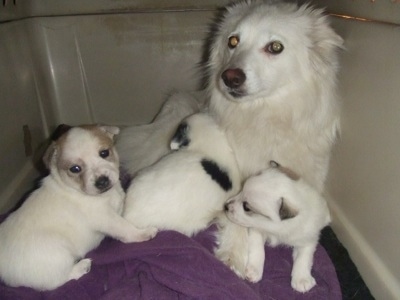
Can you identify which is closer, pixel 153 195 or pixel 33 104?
pixel 153 195

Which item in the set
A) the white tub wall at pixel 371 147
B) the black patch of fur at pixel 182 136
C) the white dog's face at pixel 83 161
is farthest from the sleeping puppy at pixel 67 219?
the white tub wall at pixel 371 147

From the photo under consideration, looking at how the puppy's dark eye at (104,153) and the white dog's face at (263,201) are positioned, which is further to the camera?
the puppy's dark eye at (104,153)

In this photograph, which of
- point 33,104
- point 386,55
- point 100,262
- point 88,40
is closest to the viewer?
point 386,55

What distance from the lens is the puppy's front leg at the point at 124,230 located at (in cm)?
187

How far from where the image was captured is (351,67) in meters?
2.00

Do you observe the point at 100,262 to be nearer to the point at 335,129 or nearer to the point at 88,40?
the point at 335,129

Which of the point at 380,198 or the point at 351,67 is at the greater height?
the point at 351,67

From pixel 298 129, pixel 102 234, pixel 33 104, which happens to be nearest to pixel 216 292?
pixel 102 234

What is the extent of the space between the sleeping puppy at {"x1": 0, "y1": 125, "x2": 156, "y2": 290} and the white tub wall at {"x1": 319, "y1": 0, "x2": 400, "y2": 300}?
0.96 m

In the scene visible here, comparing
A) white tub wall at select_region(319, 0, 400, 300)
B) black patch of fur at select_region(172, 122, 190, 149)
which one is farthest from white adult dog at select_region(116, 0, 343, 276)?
black patch of fur at select_region(172, 122, 190, 149)

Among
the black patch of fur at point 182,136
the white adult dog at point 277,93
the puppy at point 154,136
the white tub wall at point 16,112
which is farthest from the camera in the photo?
the puppy at point 154,136

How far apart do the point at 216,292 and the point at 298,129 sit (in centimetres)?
89

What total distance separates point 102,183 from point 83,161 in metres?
0.12

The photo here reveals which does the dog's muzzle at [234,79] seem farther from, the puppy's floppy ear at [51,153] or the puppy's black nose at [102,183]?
the puppy's floppy ear at [51,153]
